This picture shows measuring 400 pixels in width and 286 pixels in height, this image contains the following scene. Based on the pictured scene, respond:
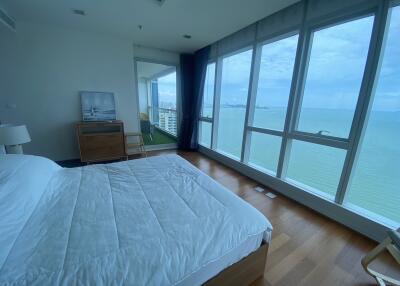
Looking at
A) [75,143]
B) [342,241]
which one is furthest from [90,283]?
[75,143]

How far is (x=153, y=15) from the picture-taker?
96.8 inches

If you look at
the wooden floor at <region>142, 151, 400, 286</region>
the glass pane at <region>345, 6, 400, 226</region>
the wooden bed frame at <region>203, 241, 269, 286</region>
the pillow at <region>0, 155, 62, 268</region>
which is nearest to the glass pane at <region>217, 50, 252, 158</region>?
the wooden floor at <region>142, 151, 400, 286</region>

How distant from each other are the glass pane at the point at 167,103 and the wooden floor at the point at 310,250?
140 inches

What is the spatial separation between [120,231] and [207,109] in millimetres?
3519

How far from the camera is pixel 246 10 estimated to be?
2.28 metres

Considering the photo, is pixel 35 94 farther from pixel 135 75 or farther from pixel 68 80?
pixel 135 75

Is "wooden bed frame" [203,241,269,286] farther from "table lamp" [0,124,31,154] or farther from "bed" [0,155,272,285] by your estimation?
"table lamp" [0,124,31,154]

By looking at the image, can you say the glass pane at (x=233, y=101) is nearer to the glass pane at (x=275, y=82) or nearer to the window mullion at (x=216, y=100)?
the window mullion at (x=216, y=100)

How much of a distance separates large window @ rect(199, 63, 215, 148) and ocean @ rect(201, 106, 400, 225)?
4.32ft

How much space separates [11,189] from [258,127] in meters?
2.92

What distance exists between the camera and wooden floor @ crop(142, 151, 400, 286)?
1.34 m

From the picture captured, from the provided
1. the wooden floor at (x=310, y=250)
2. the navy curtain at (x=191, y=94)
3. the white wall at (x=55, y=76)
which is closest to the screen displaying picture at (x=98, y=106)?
the white wall at (x=55, y=76)

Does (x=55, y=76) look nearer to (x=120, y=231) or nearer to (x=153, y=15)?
(x=153, y=15)

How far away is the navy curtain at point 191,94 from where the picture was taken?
13.3 feet
